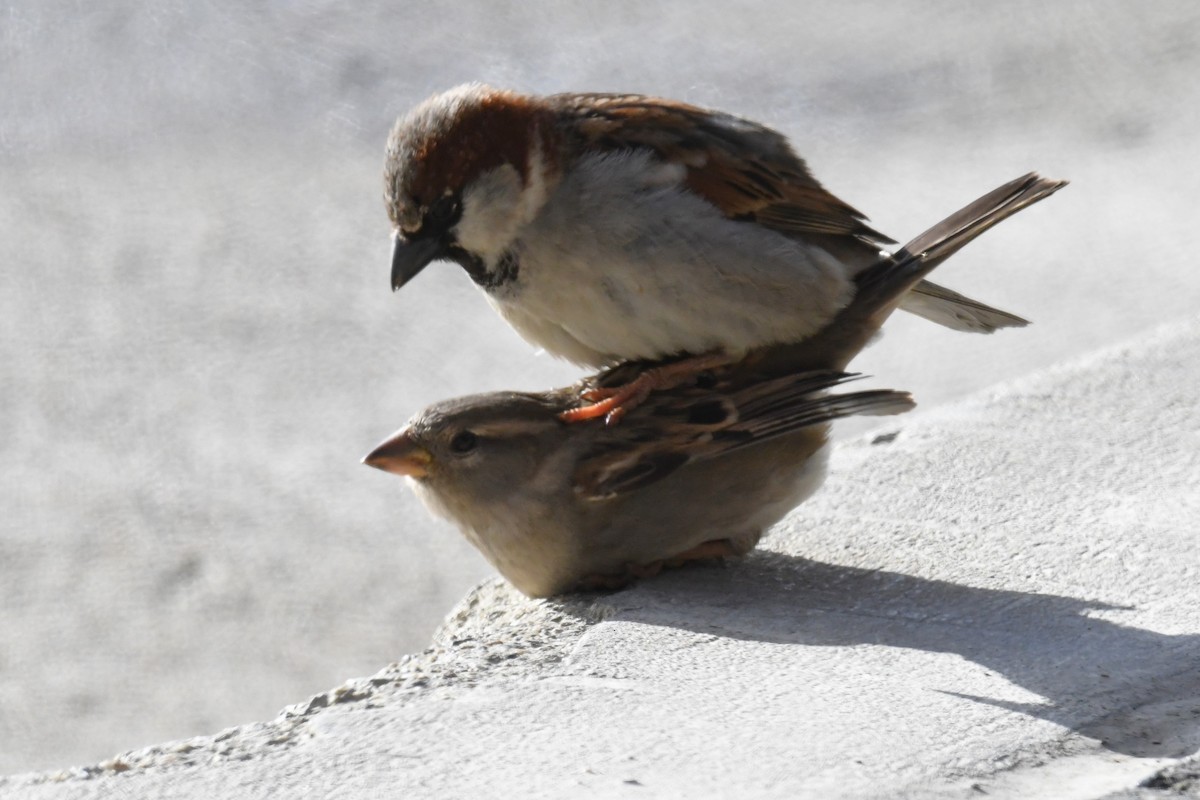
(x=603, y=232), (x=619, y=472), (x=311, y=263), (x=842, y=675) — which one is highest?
(x=311, y=263)

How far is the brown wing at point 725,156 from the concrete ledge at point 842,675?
1.86 feet

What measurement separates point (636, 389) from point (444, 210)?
465mm

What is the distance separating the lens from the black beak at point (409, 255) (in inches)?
123

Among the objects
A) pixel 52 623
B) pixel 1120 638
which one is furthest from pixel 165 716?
pixel 1120 638

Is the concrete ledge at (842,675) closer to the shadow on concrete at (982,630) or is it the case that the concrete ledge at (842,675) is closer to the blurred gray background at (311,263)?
the shadow on concrete at (982,630)

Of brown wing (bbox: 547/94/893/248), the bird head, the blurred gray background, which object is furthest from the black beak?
the blurred gray background

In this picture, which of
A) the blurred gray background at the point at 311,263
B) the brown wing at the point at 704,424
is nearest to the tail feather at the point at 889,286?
the brown wing at the point at 704,424

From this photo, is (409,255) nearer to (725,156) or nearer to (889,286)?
(725,156)

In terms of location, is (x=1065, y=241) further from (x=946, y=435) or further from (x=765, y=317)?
(x=765, y=317)

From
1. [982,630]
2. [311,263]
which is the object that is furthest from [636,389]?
[311,263]

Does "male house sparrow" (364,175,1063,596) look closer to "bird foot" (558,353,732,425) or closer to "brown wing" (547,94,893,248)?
"bird foot" (558,353,732,425)

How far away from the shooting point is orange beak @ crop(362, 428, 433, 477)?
299 cm

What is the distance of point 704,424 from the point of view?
3039mm

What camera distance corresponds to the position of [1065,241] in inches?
247
